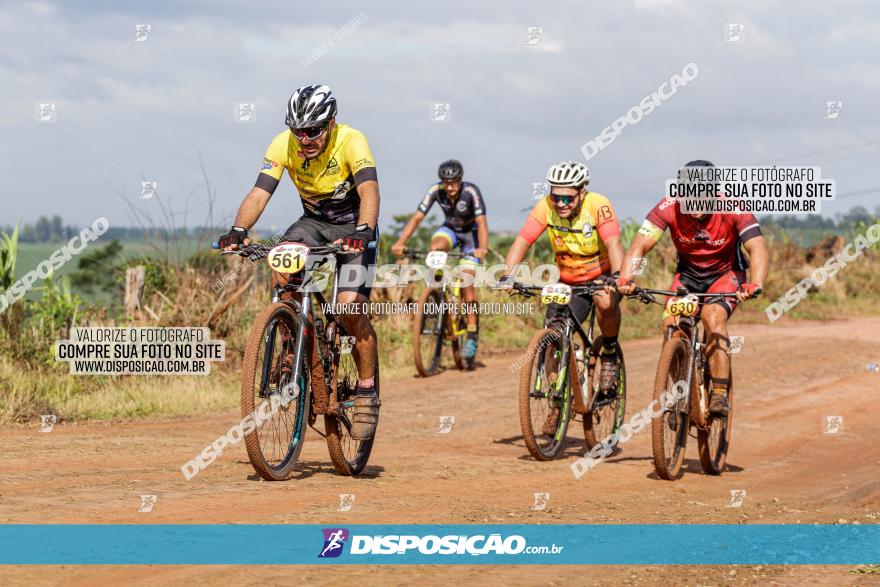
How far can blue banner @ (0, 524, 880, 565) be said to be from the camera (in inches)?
226

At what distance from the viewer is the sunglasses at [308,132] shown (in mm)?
7770

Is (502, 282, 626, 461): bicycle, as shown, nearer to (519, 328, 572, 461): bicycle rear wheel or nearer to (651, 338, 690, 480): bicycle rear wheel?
(519, 328, 572, 461): bicycle rear wheel

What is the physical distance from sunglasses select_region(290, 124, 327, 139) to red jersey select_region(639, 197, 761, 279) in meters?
3.50


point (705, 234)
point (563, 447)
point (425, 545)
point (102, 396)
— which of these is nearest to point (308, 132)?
point (425, 545)

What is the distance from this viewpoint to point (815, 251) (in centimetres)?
2845

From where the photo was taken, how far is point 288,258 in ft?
24.2

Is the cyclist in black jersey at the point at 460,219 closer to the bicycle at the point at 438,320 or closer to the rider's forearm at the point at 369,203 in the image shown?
the bicycle at the point at 438,320

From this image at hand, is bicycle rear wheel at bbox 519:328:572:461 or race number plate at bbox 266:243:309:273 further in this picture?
bicycle rear wheel at bbox 519:328:572:461

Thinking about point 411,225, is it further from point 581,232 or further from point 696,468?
point 696,468

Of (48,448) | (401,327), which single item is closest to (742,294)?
(48,448)

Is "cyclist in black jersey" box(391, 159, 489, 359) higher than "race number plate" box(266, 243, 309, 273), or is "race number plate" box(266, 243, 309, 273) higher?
"cyclist in black jersey" box(391, 159, 489, 359)

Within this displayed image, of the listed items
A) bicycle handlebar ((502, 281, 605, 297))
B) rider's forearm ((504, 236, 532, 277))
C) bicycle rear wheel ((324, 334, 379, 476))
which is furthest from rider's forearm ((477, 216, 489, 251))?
bicycle rear wheel ((324, 334, 379, 476))

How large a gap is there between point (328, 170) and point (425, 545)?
3047 mm

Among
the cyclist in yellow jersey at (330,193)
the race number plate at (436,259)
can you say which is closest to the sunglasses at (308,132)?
the cyclist in yellow jersey at (330,193)
